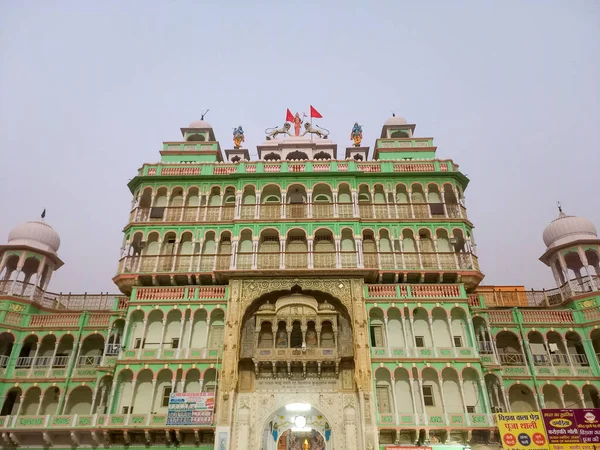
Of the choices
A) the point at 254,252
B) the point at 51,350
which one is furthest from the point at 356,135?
the point at 51,350

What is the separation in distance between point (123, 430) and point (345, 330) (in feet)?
49.5

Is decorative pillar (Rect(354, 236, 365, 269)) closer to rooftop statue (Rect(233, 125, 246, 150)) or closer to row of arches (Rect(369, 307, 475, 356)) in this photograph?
row of arches (Rect(369, 307, 475, 356))

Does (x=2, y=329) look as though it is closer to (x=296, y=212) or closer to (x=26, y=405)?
(x=26, y=405)

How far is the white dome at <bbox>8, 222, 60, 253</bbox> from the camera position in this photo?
31959mm

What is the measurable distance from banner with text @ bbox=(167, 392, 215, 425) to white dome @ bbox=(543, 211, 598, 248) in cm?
2869

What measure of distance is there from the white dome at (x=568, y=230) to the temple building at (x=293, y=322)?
163 millimetres

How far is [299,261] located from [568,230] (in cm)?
2185

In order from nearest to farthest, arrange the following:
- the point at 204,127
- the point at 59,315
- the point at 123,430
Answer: the point at 123,430 → the point at 59,315 → the point at 204,127

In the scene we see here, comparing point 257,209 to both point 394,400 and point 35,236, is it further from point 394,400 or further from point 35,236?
point 35,236

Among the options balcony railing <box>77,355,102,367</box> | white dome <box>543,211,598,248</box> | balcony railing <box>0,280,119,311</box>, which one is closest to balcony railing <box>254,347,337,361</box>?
balcony railing <box>77,355,102,367</box>

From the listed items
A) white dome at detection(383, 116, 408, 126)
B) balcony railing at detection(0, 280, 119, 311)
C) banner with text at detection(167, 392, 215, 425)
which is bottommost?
banner with text at detection(167, 392, 215, 425)

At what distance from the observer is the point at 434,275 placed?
1142 inches

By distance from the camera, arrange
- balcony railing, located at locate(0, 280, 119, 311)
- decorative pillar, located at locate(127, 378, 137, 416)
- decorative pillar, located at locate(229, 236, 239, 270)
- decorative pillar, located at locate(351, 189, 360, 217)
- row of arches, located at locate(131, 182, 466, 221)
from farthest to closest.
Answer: row of arches, located at locate(131, 182, 466, 221), decorative pillar, located at locate(351, 189, 360, 217), balcony railing, located at locate(0, 280, 119, 311), decorative pillar, located at locate(229, 236, 239, 270), decorative pillar, located at locate(127, 378, 137, 416)

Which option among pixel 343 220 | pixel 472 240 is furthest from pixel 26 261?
pixel 472 240
